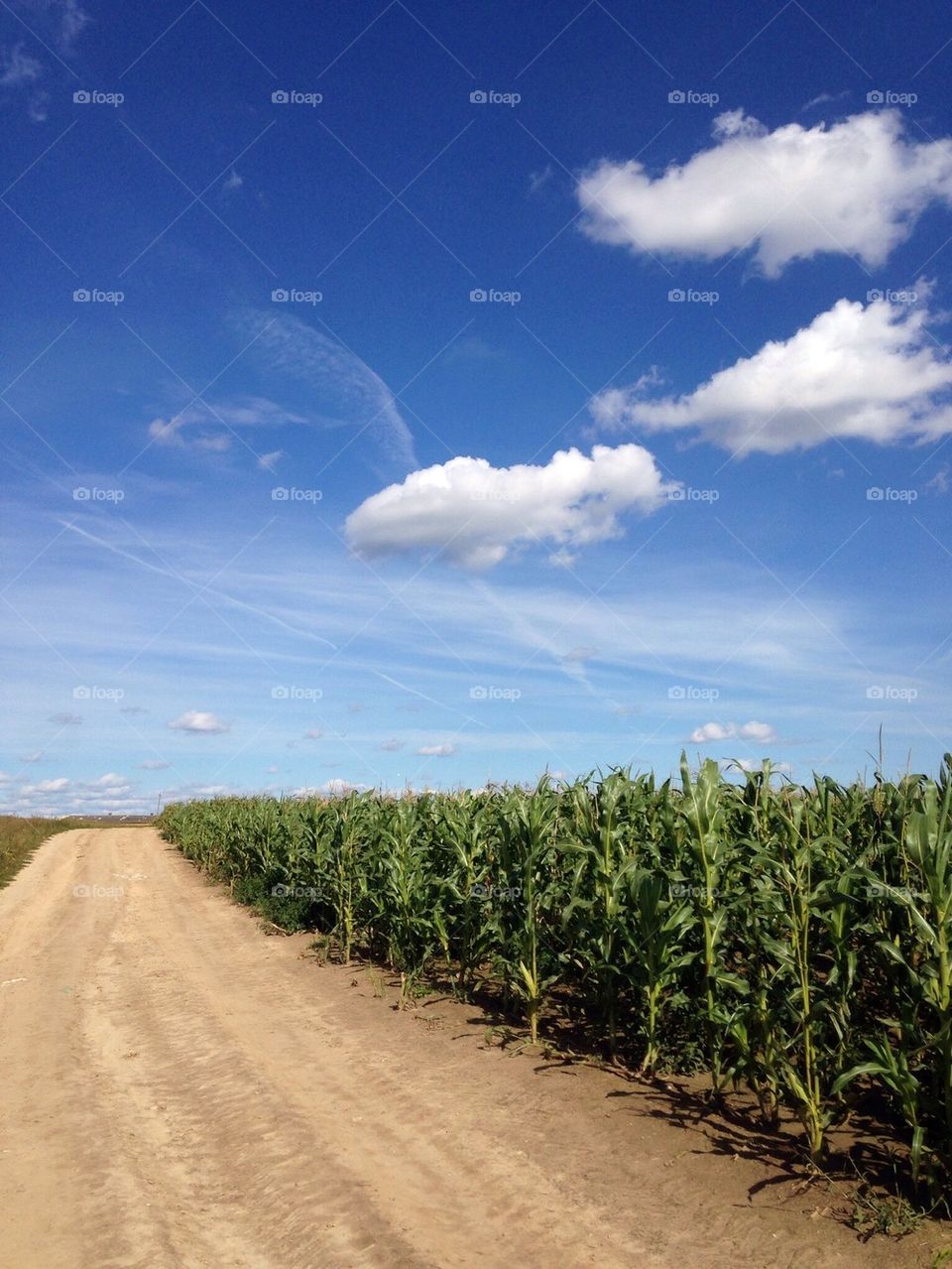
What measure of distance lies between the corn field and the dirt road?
700 mm

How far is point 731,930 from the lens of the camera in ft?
23.2

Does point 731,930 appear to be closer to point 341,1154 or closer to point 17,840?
point 341,1154

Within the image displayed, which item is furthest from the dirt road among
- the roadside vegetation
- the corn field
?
the roadside vegetation

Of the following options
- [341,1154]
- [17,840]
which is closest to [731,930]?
[341,1154]

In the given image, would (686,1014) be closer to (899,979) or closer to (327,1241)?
(899,979)

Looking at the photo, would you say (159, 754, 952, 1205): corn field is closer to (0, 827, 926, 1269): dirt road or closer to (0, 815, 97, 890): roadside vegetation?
(0, 827, 926, 1269): dirt road

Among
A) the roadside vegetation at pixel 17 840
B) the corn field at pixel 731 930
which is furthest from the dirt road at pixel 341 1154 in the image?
the roadside vegetation at pixel 17 840

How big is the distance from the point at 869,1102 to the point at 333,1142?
160 inches

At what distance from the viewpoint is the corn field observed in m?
5.46

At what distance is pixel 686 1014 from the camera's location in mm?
7527

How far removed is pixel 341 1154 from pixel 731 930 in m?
3.52

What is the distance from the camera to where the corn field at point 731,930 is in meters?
5.46

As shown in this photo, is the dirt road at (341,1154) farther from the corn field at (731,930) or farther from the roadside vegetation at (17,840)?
the roadside vegetation at (17,840)

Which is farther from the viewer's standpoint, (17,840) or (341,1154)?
(17,840)
